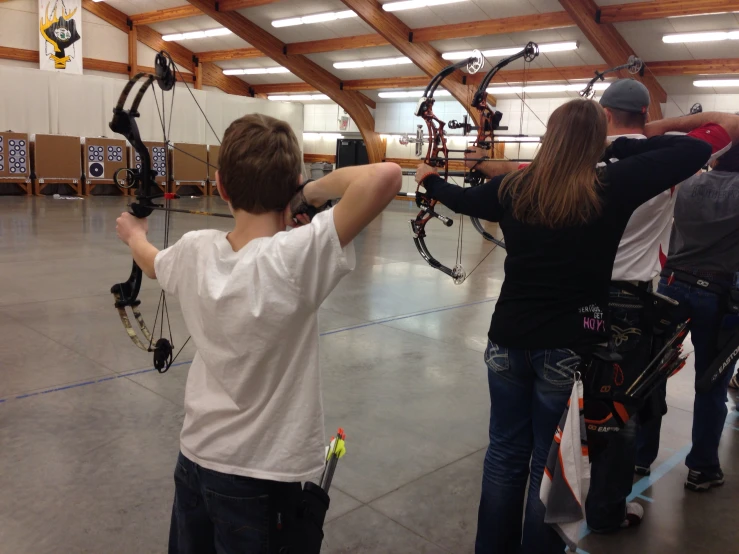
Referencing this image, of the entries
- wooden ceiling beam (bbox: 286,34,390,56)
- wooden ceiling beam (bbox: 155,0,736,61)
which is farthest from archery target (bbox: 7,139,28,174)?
wooden ceiling beam (bbox: 286,34,390,56)

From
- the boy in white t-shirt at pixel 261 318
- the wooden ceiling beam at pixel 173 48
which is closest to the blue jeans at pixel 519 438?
the boy in white t-shirt at pixel 261 318

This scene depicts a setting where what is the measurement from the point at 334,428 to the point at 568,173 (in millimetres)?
1658

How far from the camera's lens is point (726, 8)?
9.48m

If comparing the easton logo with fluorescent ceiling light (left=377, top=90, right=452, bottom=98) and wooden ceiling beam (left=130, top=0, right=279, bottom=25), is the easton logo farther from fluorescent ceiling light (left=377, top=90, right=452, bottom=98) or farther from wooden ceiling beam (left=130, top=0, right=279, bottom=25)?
fluorescent ceiling light (left=377, top=90, right=452, bottom=98)

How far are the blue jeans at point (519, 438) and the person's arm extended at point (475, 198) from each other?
34 cm

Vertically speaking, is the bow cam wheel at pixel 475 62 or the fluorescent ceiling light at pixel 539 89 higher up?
the fluorescent ceiling light at pixel 539 89

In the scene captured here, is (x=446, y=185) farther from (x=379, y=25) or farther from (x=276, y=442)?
(x=379, y=25)

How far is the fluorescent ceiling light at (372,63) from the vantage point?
15.2 meters

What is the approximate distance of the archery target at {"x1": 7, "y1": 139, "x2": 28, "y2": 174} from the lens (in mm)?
13680

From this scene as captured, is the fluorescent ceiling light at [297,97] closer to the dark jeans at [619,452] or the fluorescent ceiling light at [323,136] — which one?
the fluorescent ceiling light at [323,136]

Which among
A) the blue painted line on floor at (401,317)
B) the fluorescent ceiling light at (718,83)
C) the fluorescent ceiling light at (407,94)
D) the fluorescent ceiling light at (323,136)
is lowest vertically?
the blue painted line on floor at (401,317)

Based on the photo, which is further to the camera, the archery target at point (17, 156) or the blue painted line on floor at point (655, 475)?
the archery target at point (17, 156)

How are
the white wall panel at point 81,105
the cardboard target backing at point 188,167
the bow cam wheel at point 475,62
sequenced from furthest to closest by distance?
the cardboard target backing at point 188,167 → the white wall panel at point 81,105 → the bow cam wheel at point 475,62

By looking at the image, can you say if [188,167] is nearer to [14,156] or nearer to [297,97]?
[14,156]
